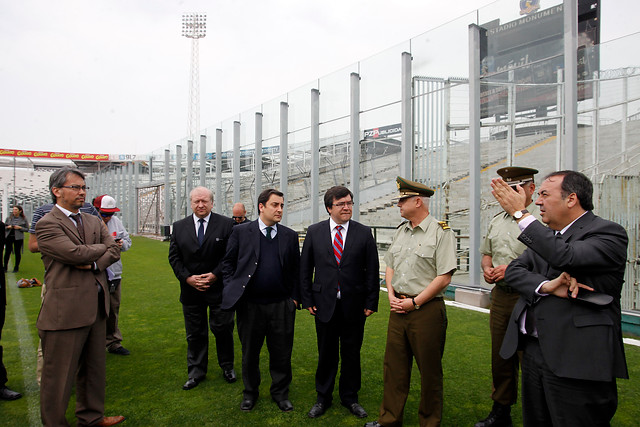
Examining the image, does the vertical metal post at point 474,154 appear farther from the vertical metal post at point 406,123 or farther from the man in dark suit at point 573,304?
the man in dark suit at point 573,304

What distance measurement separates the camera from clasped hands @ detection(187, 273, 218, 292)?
3709 mm

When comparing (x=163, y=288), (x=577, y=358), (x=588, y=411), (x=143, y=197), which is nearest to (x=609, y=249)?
(x=577, y=358)

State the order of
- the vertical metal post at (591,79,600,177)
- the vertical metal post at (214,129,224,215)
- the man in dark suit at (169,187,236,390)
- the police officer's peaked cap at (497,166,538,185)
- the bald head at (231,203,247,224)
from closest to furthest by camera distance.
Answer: the police officer's peaked cap at (497,166,538,185) → the man in dark suit at (169,187,236,390) → the vertical metal post at (591,79,600,177) → the bald head at (231,203,247,224) → the vertical metal post at (214,129,224,215)

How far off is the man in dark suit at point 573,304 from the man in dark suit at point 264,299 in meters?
1.89

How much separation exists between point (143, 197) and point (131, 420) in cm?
2454

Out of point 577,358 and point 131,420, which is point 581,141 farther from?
point 131,420

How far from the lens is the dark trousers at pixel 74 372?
2715 millimetres

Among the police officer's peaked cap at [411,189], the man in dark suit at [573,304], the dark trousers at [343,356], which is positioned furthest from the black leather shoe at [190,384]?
the man in dark suit at [573,304]

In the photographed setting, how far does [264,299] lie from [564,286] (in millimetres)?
2199

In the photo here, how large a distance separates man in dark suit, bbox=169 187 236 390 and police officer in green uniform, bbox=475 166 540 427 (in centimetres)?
220

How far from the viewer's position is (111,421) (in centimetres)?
300

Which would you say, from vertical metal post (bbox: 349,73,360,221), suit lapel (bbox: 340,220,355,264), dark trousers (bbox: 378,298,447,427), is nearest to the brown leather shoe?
dark trousers (bbox: 378,298,447,427)

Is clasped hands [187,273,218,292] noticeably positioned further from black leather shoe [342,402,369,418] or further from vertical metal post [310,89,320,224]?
vertical metal post [310,89,320,224]

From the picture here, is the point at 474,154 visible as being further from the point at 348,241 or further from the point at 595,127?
the point at 348,241
